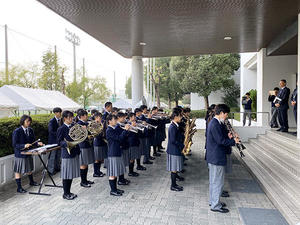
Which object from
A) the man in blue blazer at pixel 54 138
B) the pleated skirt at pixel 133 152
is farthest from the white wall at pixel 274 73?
the man in blue blazer at pixel 54 138

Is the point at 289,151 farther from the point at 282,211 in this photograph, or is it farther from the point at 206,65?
the point at 206,65

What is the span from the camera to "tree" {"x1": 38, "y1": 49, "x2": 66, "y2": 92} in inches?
902

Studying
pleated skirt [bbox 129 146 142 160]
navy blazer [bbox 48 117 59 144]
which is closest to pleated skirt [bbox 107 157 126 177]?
pleated skirt [bbox 129 146 142 160]

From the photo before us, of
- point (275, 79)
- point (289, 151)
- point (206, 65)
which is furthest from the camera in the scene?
point (206, 65)

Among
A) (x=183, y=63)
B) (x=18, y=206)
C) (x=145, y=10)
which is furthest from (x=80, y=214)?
(x=183, y=63)

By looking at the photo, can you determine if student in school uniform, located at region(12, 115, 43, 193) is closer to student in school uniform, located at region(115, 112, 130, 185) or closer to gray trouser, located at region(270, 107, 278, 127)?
student in school uniform, located at region(115, 112, 130, 185)

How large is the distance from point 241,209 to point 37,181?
198 inches

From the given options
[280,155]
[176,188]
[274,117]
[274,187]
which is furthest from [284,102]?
[176,188]

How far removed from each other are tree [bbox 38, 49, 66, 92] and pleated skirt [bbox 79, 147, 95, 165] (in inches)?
746

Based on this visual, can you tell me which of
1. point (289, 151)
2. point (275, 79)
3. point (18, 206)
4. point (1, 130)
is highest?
point (275, 79)

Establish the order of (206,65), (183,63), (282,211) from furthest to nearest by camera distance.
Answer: (183,63)
(206,65)
(282,211)

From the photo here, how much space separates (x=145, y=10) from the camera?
696cm

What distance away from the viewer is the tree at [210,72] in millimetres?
24609

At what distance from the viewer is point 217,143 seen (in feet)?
14.5
